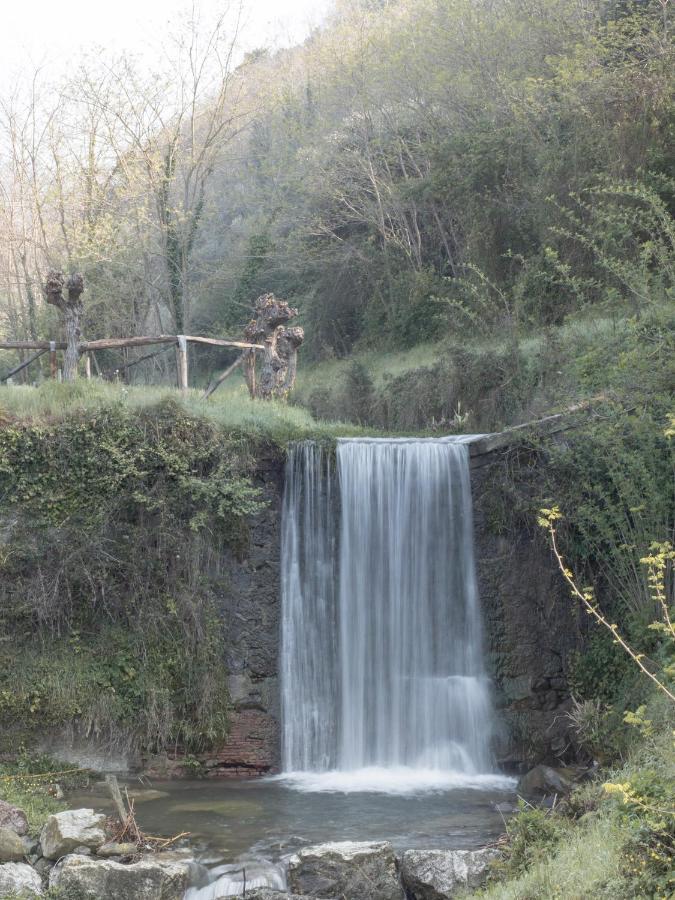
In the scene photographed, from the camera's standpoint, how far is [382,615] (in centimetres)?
1116

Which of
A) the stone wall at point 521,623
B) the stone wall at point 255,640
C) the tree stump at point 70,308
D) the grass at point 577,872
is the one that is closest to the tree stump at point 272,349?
the tree stump at point 70,308

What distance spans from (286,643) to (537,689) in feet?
9.75

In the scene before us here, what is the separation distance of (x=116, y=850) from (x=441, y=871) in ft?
8.16

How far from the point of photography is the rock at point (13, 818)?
A: 764 cm

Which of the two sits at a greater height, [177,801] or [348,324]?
[348,324]

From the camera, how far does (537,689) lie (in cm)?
1089

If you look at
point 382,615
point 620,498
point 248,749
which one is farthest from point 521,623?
point 248,749

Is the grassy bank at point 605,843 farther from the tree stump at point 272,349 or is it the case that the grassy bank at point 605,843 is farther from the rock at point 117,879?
the tree stump at point 272,349

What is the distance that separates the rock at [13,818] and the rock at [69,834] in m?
0.32

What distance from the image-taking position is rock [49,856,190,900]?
6629 millimetres

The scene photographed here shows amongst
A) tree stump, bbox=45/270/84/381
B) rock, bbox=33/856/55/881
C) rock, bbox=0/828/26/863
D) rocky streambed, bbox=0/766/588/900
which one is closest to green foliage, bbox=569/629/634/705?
rocky streambed, bbox=0/766/588/900

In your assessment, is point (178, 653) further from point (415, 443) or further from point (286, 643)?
point (415, 443)

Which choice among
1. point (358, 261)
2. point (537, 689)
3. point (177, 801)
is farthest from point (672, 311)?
point (358, 261)

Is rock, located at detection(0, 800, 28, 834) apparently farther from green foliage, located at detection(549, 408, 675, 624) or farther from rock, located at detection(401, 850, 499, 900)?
green foliage, located at detection(549, 408, 675, 624)
